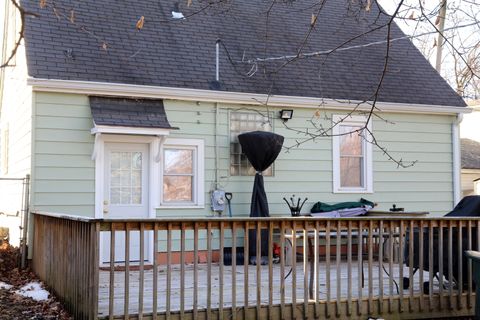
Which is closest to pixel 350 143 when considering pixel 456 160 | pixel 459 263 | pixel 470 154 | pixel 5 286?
pixel 456 160

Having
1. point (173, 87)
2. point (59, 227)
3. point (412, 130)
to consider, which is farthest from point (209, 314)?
point (412, 130)

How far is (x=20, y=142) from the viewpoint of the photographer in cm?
1141

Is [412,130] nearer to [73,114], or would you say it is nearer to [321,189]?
[321,189]

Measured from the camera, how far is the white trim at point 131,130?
982 centimetres

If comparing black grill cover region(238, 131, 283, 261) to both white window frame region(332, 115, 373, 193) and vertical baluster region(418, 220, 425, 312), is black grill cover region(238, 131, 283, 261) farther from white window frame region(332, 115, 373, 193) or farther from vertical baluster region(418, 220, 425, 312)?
vertical baluster region(418, 220, 425, 312)

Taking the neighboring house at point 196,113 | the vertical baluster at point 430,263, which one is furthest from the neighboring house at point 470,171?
the vertical baluster at point 430,263

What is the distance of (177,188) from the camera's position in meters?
11.0

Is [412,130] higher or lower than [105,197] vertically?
higher

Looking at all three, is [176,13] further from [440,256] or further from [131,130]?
[440,256]

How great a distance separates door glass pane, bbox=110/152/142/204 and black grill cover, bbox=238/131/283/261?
1868 millimetres

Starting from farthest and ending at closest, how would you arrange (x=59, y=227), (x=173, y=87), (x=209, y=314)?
1. (x=173, y=87)
2. (x=59, y=227)
3. (x=209, y=314)

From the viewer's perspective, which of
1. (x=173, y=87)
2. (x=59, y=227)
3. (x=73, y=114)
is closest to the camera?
(x=59, y=227)

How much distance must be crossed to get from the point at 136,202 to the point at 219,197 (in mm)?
1434

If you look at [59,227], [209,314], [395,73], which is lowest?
[209,314]
